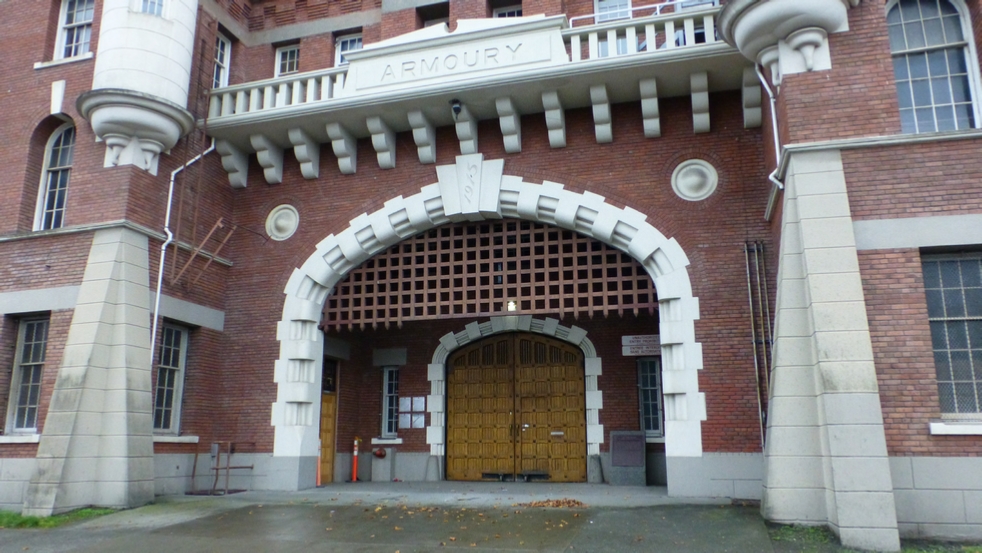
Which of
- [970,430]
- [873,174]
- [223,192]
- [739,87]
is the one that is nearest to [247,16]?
[223,192]

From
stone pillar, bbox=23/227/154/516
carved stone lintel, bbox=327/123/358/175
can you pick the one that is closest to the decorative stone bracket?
carved stone lintel, bbox=327/123/358/175

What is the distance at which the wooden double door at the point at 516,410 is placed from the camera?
49.2 feet

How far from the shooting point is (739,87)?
11742 mm

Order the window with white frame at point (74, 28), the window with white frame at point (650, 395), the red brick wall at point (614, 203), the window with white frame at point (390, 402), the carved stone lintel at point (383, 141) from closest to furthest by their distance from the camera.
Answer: the red brick wall at point (614, 203) < the carved stone lintel at point (383, 141) < the window with white frame at point (74, 28) < the window with white frame at point (650, 395) < the window with white frame at point (390, 402)

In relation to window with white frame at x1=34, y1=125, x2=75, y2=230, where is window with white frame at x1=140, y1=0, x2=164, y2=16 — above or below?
above

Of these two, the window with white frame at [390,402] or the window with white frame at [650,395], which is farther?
the window with white frame at [390,402]

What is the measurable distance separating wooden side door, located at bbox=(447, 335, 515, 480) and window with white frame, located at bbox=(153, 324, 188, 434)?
5.41 metres

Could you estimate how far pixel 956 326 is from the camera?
8.70m

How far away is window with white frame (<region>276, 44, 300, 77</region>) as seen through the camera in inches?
616

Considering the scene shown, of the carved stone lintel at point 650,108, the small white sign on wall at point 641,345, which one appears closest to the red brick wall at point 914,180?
the carved stone lintel at point 650,108

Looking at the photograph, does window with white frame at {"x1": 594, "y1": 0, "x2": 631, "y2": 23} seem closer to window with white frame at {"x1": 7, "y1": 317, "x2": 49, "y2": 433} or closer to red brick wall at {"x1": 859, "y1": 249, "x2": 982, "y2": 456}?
red brick wall at {"x1": 859, "y1": 249, "x2": 982, "y2": 456}

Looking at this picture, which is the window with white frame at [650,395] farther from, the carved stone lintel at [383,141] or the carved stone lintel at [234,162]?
the carved stone lintel at [234,162]

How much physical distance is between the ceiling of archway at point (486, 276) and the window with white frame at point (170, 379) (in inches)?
103

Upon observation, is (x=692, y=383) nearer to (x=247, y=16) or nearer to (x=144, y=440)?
(x=144, y=440)
